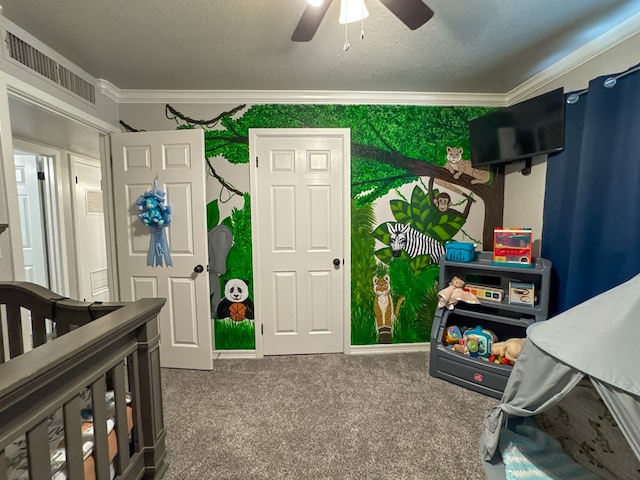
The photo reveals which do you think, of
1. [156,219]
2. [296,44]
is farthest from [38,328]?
[296,44]

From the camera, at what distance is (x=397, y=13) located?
121cm

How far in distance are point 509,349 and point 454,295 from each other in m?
0.50

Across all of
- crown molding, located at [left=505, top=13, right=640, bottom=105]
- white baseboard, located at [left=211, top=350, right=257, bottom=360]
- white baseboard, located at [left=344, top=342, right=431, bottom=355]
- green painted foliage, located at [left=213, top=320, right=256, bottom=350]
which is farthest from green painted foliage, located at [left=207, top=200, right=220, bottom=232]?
crown molding, located at [left=505, top=13, right=640, bottom=105]

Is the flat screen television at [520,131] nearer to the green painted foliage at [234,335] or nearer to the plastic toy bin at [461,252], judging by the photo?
the plastic toy bin at [461,252]

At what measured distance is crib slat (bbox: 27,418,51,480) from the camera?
0.75 meters

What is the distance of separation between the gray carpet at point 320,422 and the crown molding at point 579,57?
235 cm

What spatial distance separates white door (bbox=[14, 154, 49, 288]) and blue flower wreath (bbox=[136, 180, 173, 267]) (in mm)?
1767

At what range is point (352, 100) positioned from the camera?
2514mm

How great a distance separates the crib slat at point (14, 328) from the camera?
4.42ft

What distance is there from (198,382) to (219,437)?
67cm

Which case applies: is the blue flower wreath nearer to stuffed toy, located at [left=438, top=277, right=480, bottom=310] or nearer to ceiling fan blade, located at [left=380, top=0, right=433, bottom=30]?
ceiling fan blade, located at [left=380, top=0, right=433, bottom=30]

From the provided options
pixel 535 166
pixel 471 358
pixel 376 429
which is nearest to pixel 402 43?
pixel 535 166

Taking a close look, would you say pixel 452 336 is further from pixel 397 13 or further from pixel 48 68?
pixel 48 68

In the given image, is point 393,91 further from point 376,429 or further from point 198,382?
point 198,382
